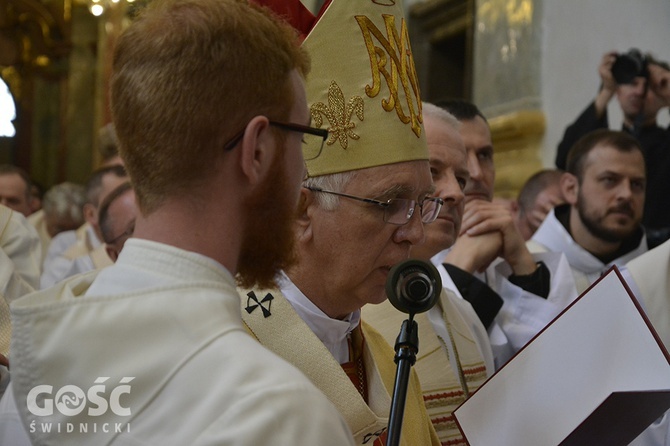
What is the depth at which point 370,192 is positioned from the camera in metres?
2.27

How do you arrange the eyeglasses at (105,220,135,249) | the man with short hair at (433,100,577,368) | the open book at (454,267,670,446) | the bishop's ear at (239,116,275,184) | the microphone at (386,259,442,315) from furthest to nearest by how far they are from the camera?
the eyeglasses at (105,220,135,249) → the man with short hair at (433,100,577,368) → the open book at (454,267,670,446) → the microphone at (386,259,442,315) → the bishop's ear at (239,116,275,184)

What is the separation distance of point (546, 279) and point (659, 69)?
2662 mm

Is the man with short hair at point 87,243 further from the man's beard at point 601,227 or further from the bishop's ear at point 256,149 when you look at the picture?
the bishop's ear at point 256,149

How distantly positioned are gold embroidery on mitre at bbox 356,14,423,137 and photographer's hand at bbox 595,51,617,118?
375 centimetres

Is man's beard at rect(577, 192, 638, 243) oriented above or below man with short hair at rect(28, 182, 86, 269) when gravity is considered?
above

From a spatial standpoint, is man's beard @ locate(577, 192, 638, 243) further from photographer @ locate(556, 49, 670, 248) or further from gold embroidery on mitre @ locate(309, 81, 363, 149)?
gold embroidery on mitre @ locate(309, 81, 363, 149)

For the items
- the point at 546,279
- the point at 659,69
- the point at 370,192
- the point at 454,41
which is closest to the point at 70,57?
the point at 454,41

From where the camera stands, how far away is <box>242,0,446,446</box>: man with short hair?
7.27ft

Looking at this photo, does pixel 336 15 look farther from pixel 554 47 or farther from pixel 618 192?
pixel 554 47

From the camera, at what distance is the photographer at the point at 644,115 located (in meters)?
5.63

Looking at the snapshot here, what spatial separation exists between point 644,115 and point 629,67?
0.33 metres

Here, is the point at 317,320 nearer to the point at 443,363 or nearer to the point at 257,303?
the point at 257,303

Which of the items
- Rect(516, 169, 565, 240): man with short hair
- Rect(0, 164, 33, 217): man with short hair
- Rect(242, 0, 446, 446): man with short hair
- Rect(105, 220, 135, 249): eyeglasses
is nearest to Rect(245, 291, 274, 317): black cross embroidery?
Rect(242, 0, 446, 446): man with short hair

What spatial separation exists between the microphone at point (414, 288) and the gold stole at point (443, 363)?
109cm
